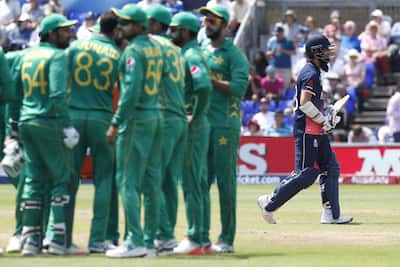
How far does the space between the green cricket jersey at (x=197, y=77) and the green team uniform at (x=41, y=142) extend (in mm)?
1243

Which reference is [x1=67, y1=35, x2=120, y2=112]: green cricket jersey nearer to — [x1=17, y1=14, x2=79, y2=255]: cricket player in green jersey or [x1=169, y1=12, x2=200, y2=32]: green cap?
[x1=17, y1=14, x2=79, y2=255]: cricket player in green jersey

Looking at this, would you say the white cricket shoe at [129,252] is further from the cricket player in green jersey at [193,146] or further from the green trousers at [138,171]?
the cricket player in green jersey at [193,146]

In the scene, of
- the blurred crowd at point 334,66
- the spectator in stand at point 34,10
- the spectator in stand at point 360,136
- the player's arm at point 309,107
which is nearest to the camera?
the player's arm at point 309,107

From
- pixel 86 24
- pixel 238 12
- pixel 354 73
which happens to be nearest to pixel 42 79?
pixel 354 73

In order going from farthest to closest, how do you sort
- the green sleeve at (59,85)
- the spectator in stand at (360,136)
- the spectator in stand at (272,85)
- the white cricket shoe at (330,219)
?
the spectator in stand at (272,85), the spectator in stand at (360,136), the white cricket shoe at (330,219), the green sleeve at (59,85)

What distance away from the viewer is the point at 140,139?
11.9 m

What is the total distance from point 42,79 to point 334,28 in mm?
19283

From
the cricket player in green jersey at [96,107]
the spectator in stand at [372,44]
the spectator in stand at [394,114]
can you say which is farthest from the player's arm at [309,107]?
the spectator in stand at [372,44]

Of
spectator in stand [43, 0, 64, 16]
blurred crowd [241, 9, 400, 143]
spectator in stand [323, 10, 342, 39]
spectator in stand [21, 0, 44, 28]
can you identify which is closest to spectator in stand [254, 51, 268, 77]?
blurred crowd [241, 9, 400, 143]

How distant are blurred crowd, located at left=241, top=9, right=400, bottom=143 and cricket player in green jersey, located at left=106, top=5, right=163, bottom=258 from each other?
16.5m

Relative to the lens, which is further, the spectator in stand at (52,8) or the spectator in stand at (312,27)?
the spectator in stand at (52,8)

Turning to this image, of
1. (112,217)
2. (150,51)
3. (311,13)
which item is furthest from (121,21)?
(311,13)

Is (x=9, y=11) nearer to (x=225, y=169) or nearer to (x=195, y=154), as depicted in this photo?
(x=225, y=169)

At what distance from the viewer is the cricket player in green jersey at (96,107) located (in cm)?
1239
